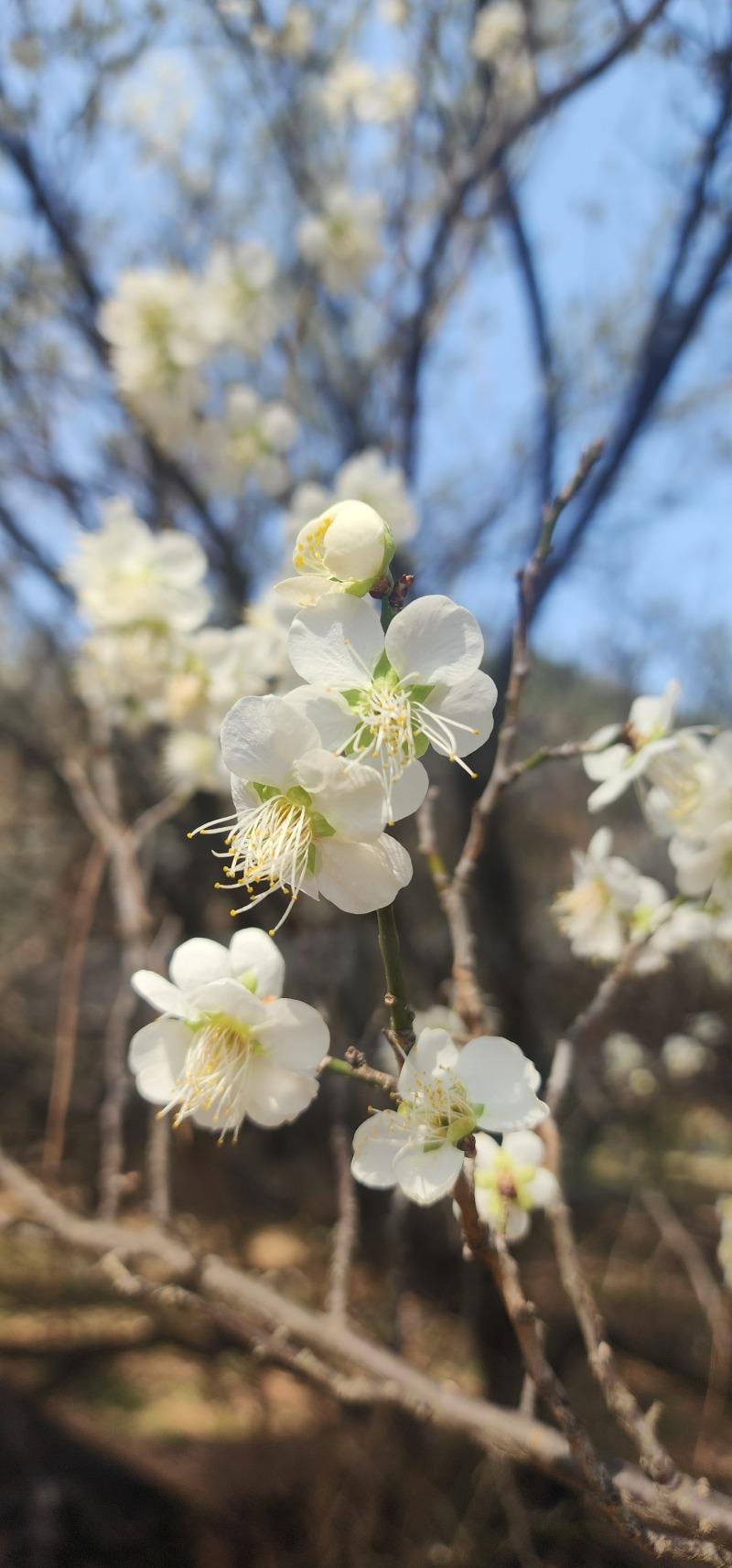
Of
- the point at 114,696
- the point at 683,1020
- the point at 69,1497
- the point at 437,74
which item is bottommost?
the point at 69,1497

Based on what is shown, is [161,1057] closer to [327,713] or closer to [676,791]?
[327,713]

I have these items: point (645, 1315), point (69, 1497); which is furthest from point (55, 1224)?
point (645, 1315)

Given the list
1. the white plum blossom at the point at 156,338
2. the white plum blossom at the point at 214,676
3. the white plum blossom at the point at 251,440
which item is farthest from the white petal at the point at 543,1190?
the white plum blossom at the point at 156,338

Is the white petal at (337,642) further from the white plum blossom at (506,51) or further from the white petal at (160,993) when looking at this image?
the white plum blossom at (506,51)

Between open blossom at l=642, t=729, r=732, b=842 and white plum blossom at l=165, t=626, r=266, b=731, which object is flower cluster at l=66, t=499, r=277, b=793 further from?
open blossom at l=642, t=729, r=732, b=842

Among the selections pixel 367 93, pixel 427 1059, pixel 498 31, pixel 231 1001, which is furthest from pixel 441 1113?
pixel 367 93

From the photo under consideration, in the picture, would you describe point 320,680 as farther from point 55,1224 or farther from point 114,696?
point 114,696
